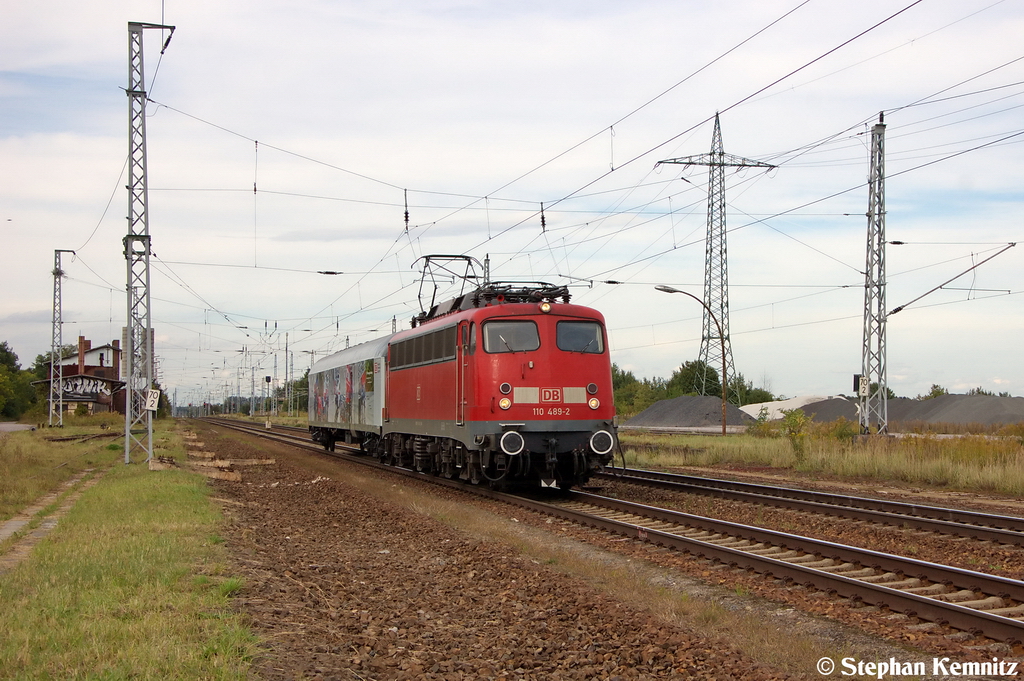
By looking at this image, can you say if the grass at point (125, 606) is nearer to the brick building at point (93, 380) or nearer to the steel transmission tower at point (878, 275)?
the steel transmission tower at point (878, 275)

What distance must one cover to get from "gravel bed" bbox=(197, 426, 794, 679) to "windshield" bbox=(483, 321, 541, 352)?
472 centimetres

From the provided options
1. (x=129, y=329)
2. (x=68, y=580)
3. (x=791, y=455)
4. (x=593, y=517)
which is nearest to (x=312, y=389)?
(x=129, y=329)

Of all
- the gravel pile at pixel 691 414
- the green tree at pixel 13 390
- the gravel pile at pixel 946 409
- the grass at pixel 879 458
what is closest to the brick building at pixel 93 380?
the green tree at pixel 13 390

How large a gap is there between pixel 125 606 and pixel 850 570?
7319mm

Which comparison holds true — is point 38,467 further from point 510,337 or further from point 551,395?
point 551,395

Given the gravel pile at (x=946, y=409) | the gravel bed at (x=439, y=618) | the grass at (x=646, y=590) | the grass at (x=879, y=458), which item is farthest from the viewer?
the gravel pile at (x=946, y=409)

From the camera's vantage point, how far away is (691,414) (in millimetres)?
54219

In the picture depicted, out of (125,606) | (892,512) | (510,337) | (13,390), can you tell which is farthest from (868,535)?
(13,390)

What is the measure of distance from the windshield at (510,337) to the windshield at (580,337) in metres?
0.53

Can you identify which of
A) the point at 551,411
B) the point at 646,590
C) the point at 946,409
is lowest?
the point at 646,590

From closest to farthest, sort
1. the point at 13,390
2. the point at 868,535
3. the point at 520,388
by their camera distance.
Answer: the point at 868,535 < the point at 520,388 < the point at 13,390

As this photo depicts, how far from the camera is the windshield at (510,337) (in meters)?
16.5

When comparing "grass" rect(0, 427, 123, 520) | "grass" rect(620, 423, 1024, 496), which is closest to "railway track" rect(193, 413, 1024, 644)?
"grass" rect(620, 423, 1024, 496)

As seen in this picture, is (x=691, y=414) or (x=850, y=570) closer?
(x=850, y=570)
